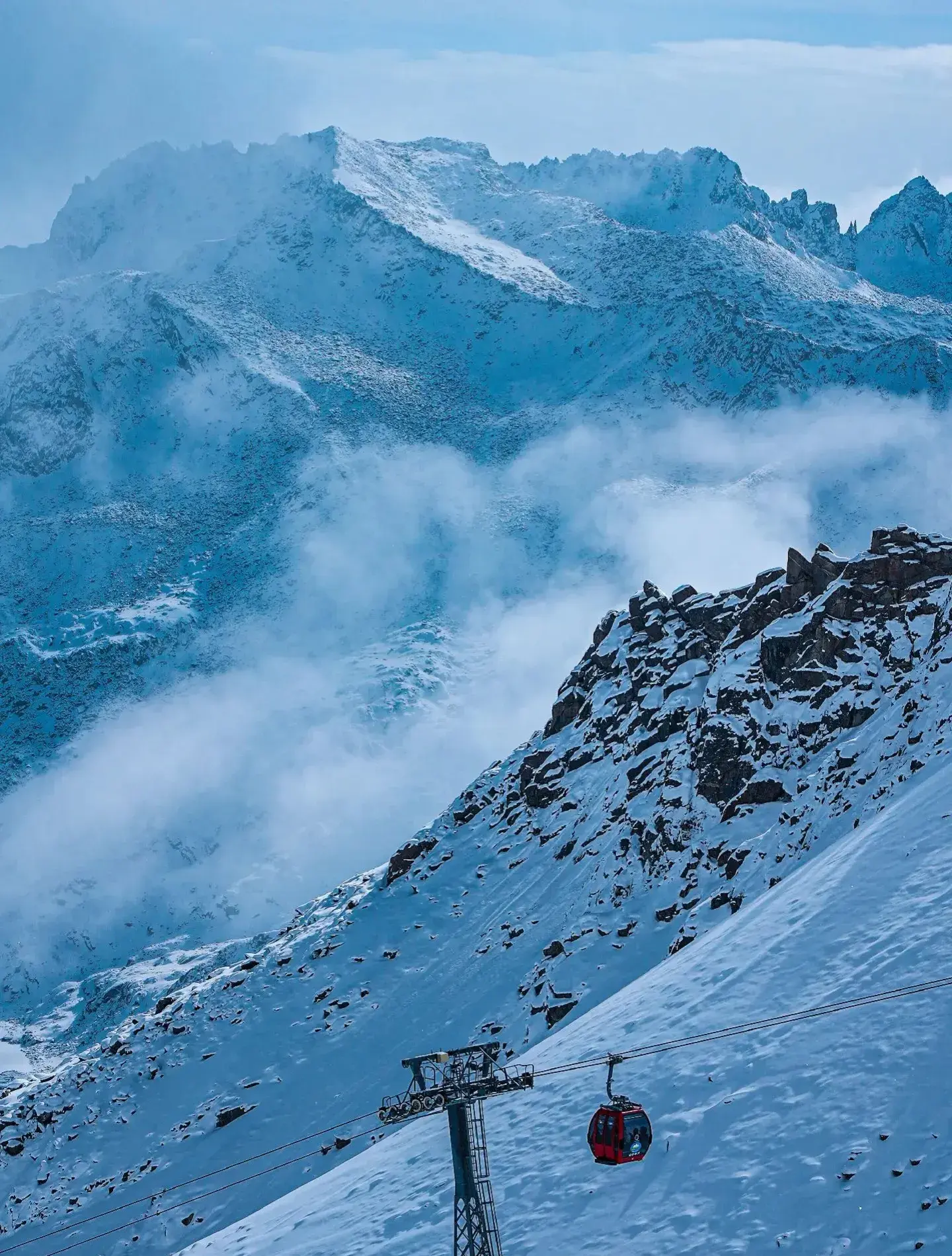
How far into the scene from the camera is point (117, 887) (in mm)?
190625

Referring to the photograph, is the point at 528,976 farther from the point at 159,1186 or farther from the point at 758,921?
the point at 758,921

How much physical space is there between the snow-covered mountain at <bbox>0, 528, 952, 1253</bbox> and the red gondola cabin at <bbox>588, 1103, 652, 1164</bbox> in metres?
4.10

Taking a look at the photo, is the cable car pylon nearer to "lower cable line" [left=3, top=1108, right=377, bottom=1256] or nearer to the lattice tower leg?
the lattice tower leg

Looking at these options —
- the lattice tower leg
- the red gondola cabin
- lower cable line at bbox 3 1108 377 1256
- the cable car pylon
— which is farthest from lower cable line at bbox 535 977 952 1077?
lower cable line at bbox 3 1108 377 1256

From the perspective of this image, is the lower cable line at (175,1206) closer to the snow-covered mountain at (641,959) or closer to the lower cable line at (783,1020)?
the snow-covered mountain at (641,959)

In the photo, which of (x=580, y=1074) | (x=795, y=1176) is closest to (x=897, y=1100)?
(x=795, y=1176)

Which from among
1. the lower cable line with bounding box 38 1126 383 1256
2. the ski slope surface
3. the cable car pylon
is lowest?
the lower cable line with bounding box 38 1126 383 1256

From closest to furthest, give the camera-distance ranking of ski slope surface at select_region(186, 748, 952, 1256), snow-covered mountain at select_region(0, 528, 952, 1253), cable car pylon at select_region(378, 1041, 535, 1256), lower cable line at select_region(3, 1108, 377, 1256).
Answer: cable car pylon at select_region(378, 1041, 535, 1256)
ski slope surface at select_region(186, 748, 952, 1256)
snow-covered mountain at select_region(0, 528, 952, 1253)
lower cable line at select_region(3, 1108, 377, 1256)

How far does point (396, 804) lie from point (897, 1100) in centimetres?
17139

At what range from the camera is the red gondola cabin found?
27922 millimetres

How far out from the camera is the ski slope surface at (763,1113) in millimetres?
29297

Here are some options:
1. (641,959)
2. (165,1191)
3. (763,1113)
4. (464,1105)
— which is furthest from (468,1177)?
(165,1191)

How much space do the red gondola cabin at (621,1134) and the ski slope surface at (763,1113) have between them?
394 cm

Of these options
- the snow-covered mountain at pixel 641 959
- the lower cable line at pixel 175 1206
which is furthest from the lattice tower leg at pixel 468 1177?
the lower cable line at pixel 175 1206
